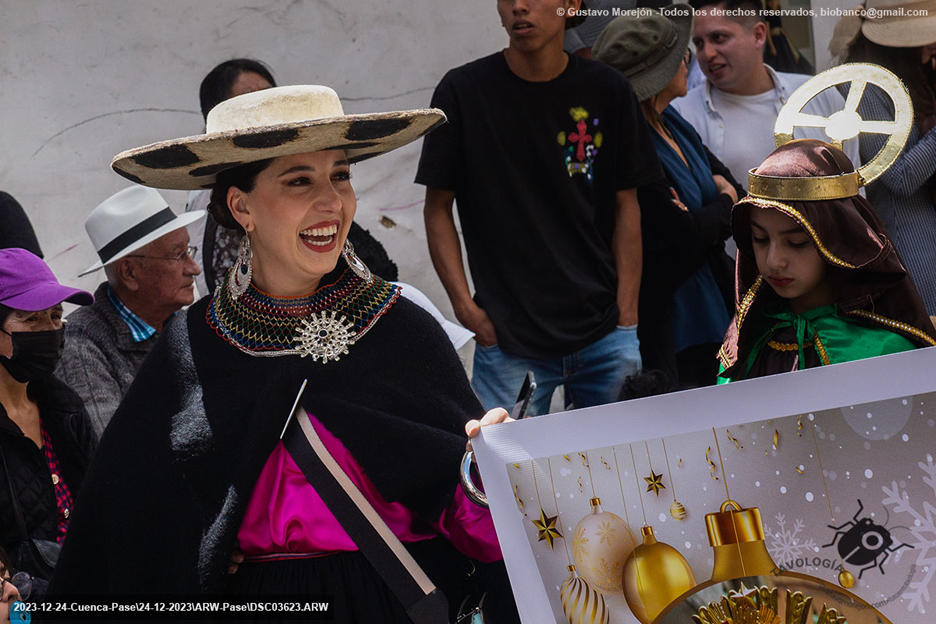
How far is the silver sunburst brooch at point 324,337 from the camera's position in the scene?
293cm

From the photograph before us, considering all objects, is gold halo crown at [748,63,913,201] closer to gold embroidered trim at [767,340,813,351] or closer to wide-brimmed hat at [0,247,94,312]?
gold embroidered trim at [767,340,813,351]

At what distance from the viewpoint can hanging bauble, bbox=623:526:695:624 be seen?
2.31m

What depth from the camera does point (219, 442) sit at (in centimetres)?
287

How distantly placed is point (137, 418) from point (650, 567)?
4.79 feet

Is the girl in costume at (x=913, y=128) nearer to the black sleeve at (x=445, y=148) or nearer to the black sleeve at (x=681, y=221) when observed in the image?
the black sleeve at (x=681, y=221)

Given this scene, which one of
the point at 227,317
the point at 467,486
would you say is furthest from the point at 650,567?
the point at 227,317

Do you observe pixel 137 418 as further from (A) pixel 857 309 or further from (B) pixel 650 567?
(A) pixel 857 309

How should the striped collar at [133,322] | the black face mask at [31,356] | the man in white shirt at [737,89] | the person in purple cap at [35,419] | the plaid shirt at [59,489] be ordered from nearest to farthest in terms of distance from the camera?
the person in purple cap at [35,419], the plaid shirt at [59,489], the black face mask at [31,356], the striped collar at [133,322], the man in white shirt at [737,89]

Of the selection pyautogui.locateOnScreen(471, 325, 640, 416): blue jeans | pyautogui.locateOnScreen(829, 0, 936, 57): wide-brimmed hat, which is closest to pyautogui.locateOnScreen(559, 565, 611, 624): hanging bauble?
pyautogui.locateOnScreen(471, 325, 640, 416): blue jeans

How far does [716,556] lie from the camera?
2.31 meters

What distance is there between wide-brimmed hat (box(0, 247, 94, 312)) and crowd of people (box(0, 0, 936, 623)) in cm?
1

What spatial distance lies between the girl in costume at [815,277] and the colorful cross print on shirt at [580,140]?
61.4 inches

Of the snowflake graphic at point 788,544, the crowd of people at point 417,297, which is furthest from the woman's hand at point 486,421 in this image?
the snowflake graphic at point 788,544

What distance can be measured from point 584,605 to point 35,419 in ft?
7.73
